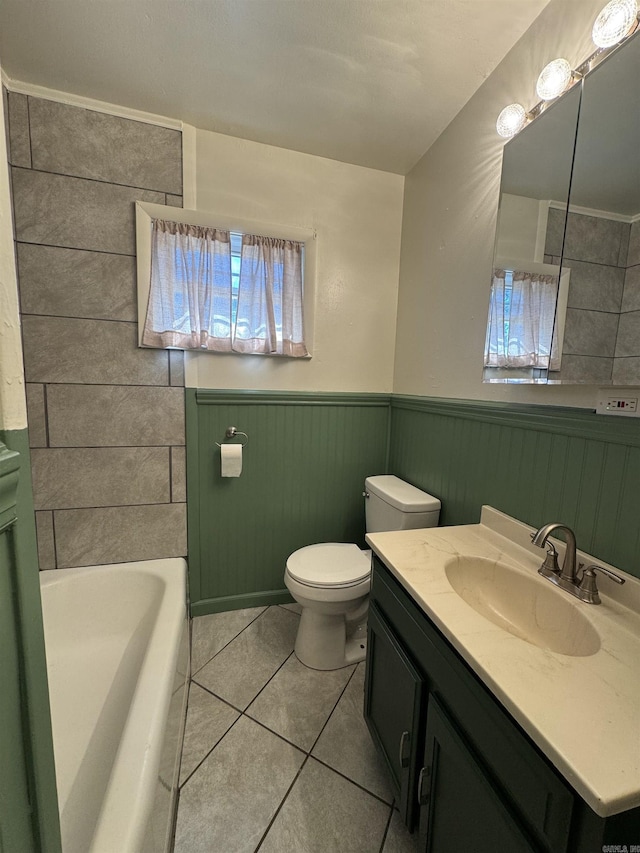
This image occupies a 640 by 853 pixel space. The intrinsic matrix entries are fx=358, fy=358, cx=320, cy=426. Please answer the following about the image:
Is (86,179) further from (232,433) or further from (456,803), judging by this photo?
(456,803)

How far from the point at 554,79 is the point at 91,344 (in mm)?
2009

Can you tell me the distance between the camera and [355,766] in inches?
50.3

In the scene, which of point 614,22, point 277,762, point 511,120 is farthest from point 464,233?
point 277,762

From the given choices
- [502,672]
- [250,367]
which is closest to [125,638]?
[250,367]

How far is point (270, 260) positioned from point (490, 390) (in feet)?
4.16

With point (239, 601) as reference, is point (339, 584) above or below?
above

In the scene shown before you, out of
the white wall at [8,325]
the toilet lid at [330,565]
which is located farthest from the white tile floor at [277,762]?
the white wall at [8,325]

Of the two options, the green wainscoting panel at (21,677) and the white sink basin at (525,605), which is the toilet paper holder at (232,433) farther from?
the green wainscoting panel at (21,677)

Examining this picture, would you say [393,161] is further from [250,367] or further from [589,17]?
[250,367]

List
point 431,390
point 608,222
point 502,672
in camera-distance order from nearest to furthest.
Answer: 1. point 502,672
2. point 608,222
3. point 431,390

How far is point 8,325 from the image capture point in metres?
0.45

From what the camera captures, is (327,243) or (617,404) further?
(327,243)

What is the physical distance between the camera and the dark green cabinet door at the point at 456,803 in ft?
2.14

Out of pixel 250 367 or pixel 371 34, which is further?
pixel 250 367
